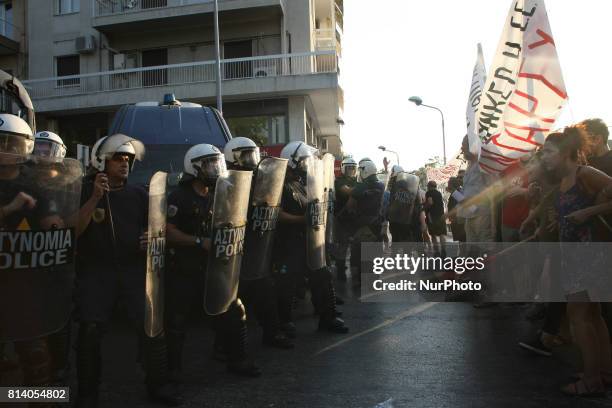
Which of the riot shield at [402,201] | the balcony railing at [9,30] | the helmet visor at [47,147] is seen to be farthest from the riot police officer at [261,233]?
the balcony railing at [9,30]

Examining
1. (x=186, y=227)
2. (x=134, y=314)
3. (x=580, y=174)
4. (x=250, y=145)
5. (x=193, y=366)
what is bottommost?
(x=193, y=366)

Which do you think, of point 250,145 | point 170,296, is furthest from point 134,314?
point 250,145

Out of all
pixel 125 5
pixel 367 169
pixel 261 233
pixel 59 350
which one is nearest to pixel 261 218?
pixel 261 233

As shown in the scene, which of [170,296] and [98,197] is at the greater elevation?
[98,197]

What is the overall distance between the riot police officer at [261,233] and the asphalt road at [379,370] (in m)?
0.24

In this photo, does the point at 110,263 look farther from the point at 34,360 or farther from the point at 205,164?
the point at 205,164

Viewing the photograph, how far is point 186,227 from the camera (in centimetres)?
367

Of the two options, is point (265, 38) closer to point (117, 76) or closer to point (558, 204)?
point (117, 76)

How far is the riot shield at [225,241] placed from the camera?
347cm

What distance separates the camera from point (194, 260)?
361cm

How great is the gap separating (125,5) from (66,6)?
11.1 feet

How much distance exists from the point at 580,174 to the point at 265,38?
19.0 meters

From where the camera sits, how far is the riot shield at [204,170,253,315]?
3.47 m

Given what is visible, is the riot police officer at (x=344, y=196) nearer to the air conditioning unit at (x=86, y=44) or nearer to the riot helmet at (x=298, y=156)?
the riot helmet at (x=298, y=156)
